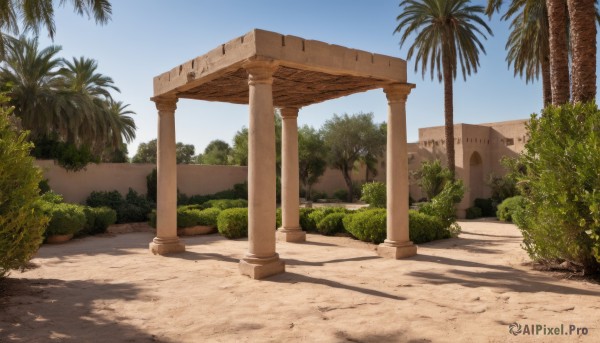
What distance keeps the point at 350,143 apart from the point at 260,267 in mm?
32154

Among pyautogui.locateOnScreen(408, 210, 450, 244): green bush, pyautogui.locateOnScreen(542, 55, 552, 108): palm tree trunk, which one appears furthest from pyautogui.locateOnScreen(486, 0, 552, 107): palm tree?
pyautogui.locateOnScreen(408, 210, 450, 244): green bush

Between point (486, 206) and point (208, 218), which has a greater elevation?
point (208, 218)

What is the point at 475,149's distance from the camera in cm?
3033

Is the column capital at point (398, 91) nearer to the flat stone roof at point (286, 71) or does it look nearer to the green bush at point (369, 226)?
the flat stone roof at point (286, 71)

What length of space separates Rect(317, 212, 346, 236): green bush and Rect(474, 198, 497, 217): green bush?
17940mm

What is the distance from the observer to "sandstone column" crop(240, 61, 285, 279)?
7977 mm

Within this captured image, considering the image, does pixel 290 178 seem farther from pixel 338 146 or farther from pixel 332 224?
pixel 338 146

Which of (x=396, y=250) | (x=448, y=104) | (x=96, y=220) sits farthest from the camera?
(x=448, y=104)

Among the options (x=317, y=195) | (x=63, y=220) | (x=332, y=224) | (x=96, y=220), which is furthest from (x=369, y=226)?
(x=317, y=195)

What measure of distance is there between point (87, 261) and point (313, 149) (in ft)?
94.7

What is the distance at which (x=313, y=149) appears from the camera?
38.5 m

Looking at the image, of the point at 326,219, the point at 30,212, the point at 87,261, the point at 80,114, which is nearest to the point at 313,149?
the point at 80,114

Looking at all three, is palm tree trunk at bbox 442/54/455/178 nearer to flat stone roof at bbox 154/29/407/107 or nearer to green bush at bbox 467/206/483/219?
green bush at bbox 467/206/483/219

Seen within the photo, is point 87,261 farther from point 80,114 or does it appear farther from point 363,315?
point 80,114
